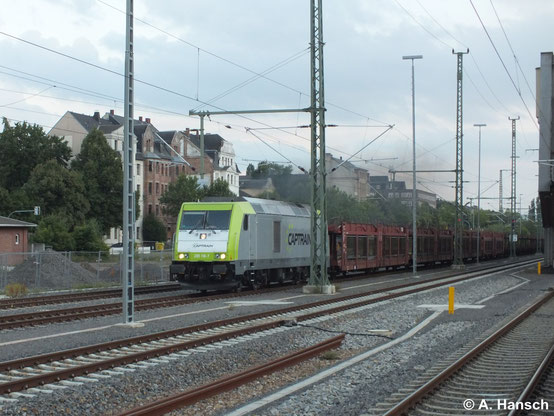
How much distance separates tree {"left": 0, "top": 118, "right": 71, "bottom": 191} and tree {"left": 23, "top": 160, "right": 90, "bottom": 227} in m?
6.03

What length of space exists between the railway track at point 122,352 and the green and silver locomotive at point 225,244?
662cm

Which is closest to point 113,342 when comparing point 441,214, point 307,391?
point 307,391

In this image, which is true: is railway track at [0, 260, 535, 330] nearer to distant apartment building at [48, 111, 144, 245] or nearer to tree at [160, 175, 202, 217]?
tree at [160, 175, 202, 217]

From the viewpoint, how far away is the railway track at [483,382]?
30.6 ft

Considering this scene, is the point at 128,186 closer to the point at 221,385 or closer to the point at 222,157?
the point at 221,385

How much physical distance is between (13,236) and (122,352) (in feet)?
135

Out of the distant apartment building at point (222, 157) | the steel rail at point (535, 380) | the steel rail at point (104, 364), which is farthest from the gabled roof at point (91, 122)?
the steel rail at point (535, 380)

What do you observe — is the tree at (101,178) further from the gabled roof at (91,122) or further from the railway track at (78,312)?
the railway track at (78,312)

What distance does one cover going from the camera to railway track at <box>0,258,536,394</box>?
10.8 metres

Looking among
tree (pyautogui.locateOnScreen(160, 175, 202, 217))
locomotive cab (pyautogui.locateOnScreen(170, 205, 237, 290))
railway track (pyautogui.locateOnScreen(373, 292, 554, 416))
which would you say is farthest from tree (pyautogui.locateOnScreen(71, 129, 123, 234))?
railway track (pyautogui.locateOnScreen(373, 292, 554, 416))

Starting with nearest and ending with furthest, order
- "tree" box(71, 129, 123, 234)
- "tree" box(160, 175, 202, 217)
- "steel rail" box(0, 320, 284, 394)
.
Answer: "steel rail" box(0, 320, 284, 394) → "tree" box(160, 175, 202, 217) → "tree" box(71, 129, 123, 234)

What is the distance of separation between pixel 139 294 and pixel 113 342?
14177mm

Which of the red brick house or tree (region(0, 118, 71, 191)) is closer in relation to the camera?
the red brick house

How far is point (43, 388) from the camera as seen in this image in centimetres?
1025
